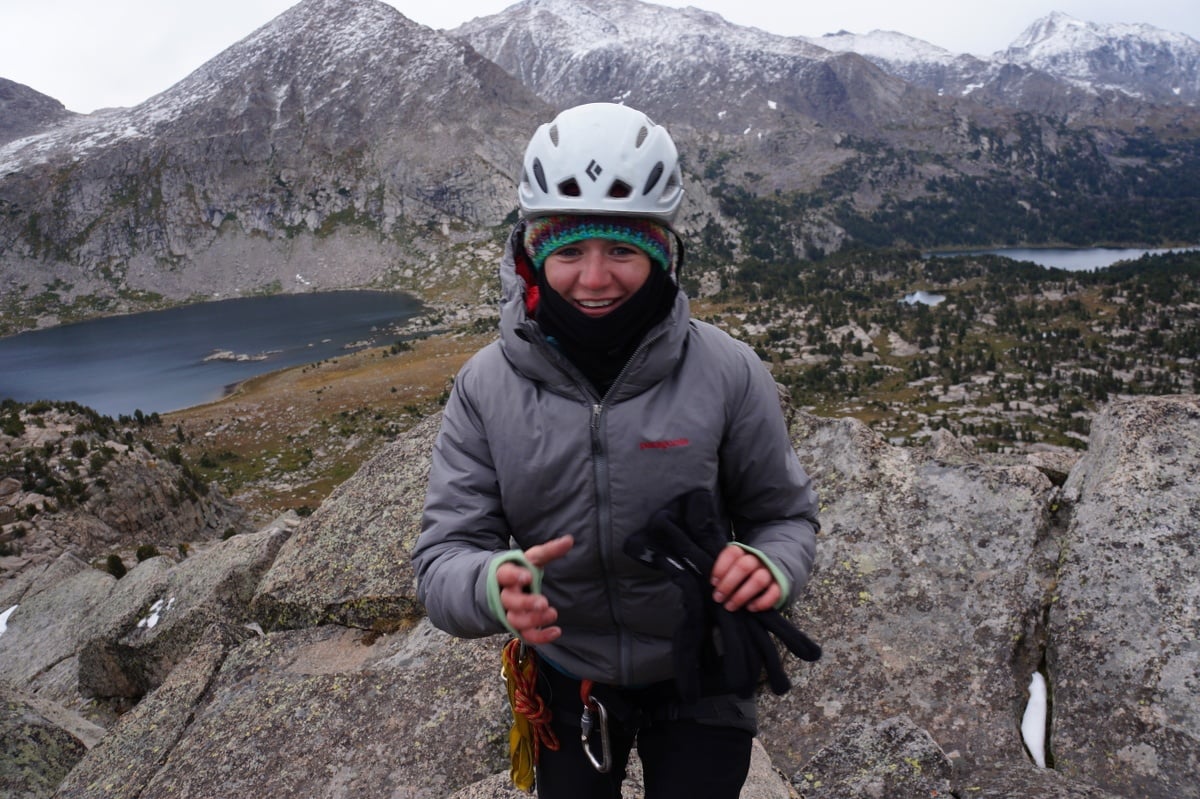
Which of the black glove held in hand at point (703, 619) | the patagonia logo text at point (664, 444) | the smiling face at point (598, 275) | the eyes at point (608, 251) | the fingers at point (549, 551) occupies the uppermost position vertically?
the eyes at point (608, 251)

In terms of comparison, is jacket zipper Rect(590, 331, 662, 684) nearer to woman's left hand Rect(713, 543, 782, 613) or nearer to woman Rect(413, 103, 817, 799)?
woman Rect(413, 103, 817, 799)

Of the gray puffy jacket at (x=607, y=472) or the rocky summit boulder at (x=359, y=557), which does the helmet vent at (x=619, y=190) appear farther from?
the rocky summit boulder at (x=359, y=557)

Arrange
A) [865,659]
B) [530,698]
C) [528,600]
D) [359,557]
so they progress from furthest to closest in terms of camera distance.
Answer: [359,557] → [865,659] → [530,698] → [528,600]

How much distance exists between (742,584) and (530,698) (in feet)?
5.70

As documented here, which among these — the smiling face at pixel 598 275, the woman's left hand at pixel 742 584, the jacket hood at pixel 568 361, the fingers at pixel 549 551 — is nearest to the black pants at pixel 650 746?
the woman's left hand at pixel 742 584

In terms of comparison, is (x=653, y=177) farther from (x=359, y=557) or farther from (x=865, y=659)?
(x=359, y=557)

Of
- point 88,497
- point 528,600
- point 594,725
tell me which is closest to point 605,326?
point 528,600

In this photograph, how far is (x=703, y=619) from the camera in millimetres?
2912

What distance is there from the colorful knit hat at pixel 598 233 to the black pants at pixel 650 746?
2350 mm

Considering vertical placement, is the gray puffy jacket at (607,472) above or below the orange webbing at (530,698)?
above

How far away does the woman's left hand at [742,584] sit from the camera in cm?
282

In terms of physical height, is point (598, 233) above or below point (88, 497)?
above

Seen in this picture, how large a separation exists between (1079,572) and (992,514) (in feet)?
4.25

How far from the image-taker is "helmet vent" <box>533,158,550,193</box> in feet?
11.9
